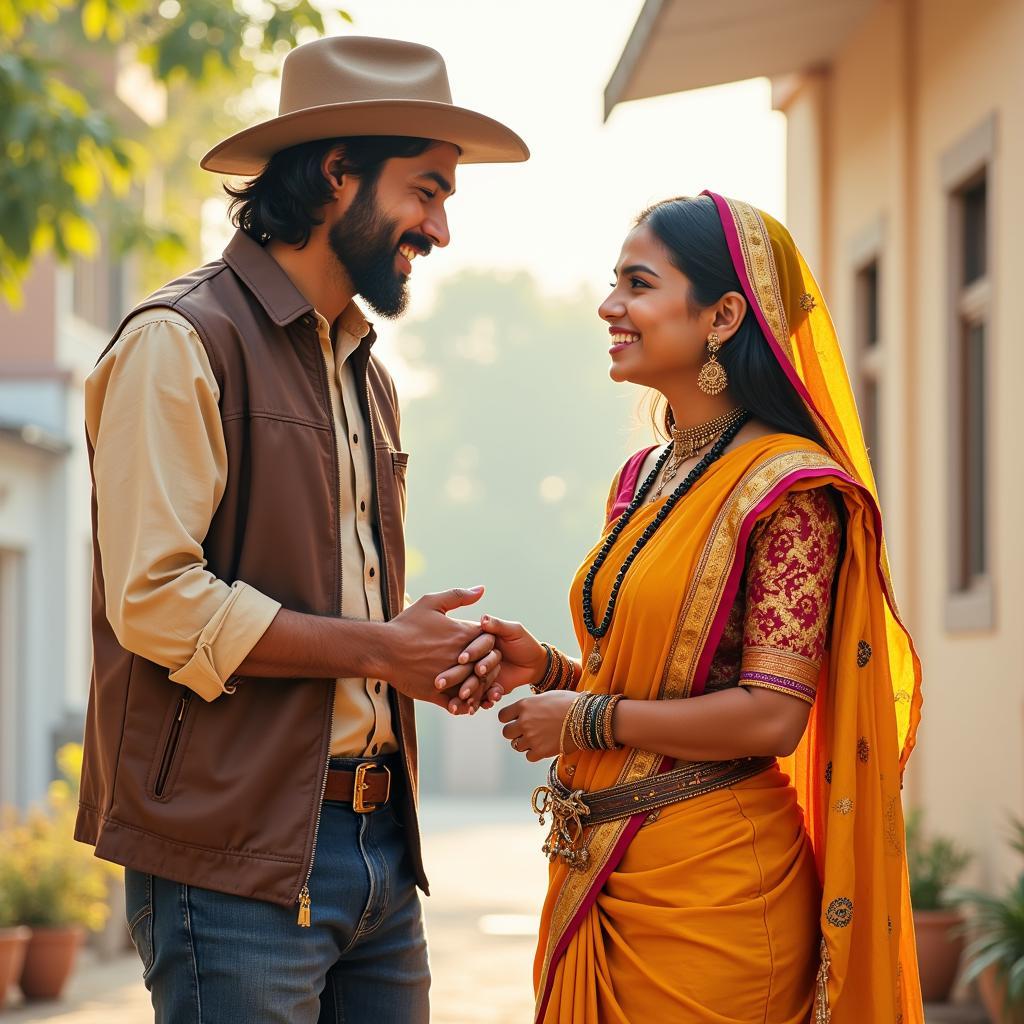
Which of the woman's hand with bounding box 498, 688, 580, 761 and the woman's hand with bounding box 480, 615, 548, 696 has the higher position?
the woman's hand with bounding box 480, 615, 548, 696

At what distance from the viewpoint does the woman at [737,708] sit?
303 cm

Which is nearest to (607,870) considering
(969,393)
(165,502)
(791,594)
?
(791,594)

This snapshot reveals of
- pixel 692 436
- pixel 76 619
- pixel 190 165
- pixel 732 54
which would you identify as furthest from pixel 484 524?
pixel 692 436

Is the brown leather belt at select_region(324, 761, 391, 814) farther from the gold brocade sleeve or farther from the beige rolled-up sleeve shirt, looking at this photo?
the gold brocade sleeve

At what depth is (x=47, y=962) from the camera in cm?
848

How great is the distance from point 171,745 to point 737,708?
997 millimetres

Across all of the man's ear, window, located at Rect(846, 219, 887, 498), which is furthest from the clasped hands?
window, located at Rect(846, 219, 887, 498)

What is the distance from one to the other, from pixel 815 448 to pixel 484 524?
155 ft

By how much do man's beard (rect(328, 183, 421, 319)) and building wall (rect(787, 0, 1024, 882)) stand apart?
428 cm

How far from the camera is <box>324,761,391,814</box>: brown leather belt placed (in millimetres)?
3105

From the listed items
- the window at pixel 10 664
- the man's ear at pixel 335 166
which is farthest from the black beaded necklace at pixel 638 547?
the window at pixel 10 664

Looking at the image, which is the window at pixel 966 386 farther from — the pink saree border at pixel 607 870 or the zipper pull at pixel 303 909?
the zipper pull at pixel 303 909

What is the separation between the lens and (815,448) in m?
3.15

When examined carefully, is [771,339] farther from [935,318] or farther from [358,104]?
[935,318]
